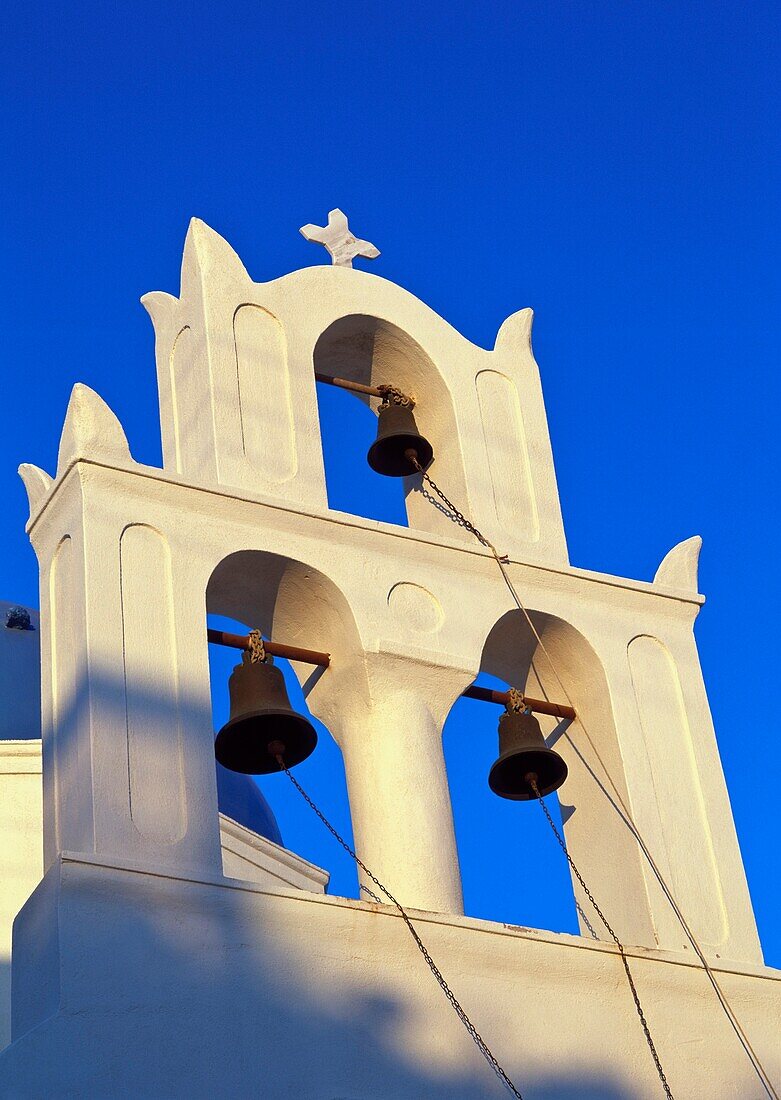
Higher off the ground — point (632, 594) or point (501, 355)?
point (501, 355)

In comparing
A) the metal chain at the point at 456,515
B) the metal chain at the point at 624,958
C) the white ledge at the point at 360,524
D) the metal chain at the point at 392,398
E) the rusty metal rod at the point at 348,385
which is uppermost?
the rusty metal rod at the point at 348,385

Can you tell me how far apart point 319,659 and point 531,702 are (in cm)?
128

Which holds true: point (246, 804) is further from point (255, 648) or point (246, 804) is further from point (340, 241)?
point (255, 648)

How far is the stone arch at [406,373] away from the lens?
13.1m

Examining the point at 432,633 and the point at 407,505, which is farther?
the point at 407,505

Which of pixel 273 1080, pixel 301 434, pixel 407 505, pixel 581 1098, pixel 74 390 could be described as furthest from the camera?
pixel 407 505

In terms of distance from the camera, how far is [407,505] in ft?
43.5

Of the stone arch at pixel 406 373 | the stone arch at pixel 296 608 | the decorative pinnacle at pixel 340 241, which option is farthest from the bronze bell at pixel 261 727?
the decorative pinnacle at pixel 340 241

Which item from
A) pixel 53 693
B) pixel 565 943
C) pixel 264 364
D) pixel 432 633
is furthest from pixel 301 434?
pixel 565 943

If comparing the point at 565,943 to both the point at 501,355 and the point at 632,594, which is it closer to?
the point at 632,594

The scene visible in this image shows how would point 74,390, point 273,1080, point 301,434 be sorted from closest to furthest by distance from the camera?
point 273,1080, point 74,390, point 301,434

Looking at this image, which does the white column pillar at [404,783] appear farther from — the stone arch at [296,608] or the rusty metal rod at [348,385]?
the rusty metal rod at [348,385]

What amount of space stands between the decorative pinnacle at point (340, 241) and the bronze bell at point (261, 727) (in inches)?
125

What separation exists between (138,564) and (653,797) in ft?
10.2
